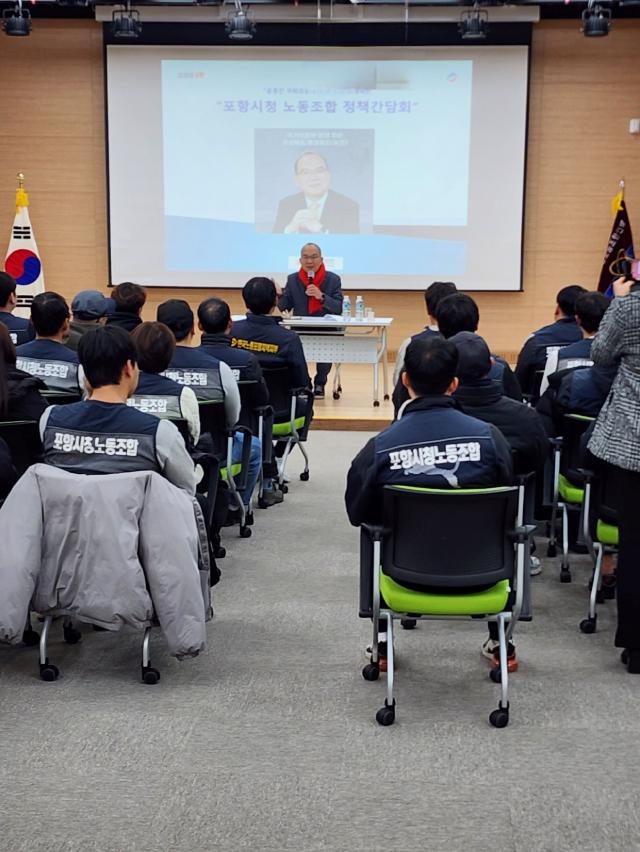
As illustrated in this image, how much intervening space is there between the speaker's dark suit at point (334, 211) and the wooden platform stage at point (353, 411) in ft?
5.51

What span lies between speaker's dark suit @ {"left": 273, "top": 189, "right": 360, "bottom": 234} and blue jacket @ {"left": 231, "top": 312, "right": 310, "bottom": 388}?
488 cm

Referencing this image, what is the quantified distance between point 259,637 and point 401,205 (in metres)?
7.22

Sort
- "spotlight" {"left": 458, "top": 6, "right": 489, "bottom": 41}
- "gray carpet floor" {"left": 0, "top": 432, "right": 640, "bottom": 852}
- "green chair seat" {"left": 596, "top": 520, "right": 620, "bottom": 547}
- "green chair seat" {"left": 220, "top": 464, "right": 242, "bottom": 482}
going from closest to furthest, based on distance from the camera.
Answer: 1. "gray carpet floor" {"left": 0, "top": 432, "right": 640, "bottom": 852}
2. "green chair seat" {"left": 596, "top": 520, "right": 620, "bottom": 547}
3. "green chair seat" {"left": 220, "top": 464, "right": 242, "bottom": 482}
4. "spotlight" {"left": 458, "top": 6, "right": 489, "bottom": 41}

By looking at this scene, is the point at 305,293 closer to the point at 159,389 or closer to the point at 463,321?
the point at 463,321

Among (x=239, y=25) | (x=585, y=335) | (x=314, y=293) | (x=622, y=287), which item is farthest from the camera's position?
(x=239, y=25)

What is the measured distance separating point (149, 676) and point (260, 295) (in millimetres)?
2839

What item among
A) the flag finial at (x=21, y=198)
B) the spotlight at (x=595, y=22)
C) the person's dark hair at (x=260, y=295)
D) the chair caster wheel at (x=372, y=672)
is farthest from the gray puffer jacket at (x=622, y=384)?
the flag finial at (x=21, y=198)

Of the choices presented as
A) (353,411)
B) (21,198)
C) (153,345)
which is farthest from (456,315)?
(21,198)

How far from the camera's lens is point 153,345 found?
398 centimetres

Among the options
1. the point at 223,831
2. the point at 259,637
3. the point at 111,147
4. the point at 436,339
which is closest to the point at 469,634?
the point at 259,637

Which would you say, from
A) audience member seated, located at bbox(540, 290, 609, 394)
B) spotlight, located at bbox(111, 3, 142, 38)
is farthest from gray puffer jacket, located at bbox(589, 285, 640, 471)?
spotlight, located at bbox(111, 3, 142, 38)

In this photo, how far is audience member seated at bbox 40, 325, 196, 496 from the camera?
10.4 feet

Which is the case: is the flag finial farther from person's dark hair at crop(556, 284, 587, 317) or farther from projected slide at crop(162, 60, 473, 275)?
person's dark hair at crop(556, 284, 587, 317)

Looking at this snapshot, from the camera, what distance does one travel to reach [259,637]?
12.3 feet
